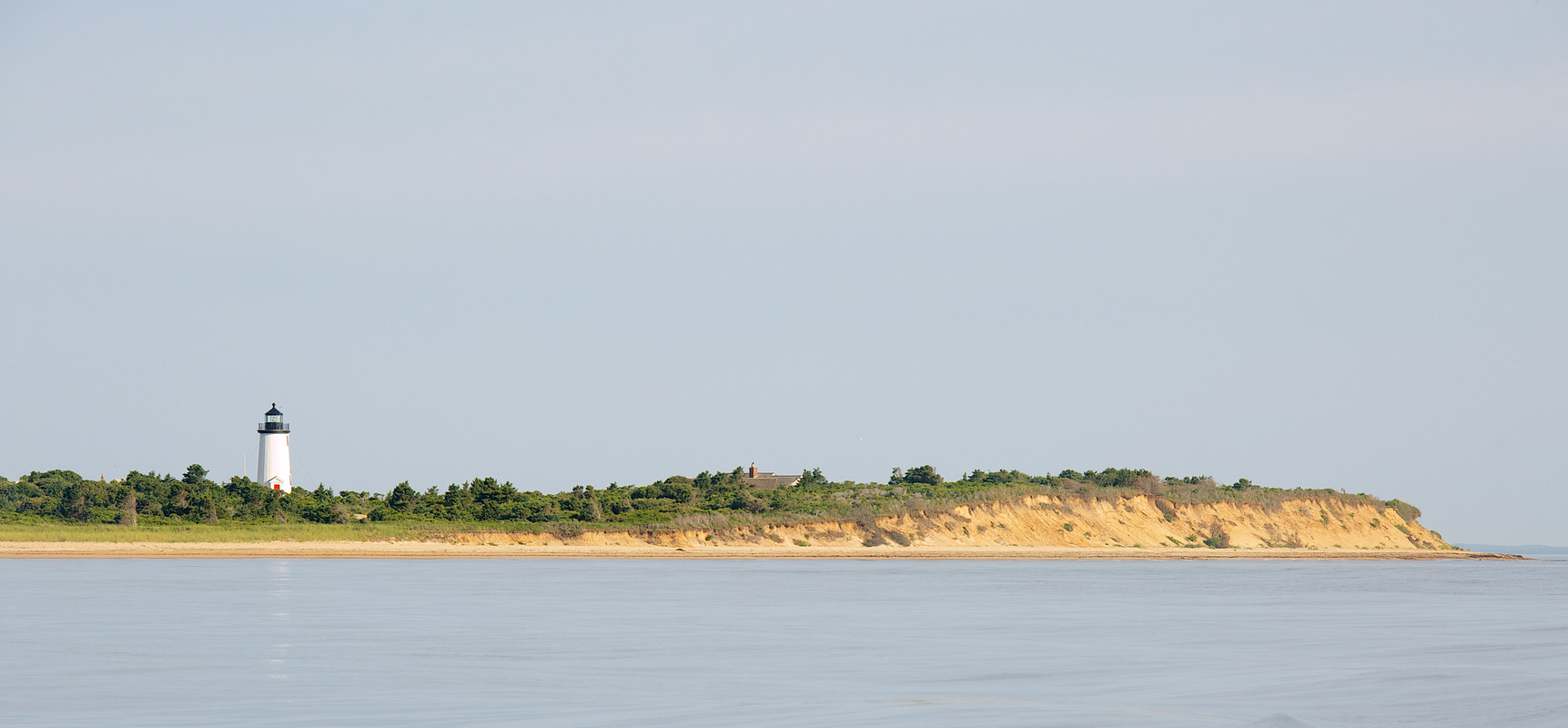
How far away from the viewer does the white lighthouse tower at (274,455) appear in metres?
81.9

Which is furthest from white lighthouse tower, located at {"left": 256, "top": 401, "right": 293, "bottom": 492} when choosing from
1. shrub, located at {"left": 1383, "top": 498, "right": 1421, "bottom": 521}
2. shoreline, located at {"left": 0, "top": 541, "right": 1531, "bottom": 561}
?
shrub, located at {"left": 1383, "top": 498, "right": 1421, "bottom": 521}

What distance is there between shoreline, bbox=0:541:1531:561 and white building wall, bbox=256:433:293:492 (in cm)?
2018

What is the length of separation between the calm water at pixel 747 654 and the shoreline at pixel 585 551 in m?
14.6

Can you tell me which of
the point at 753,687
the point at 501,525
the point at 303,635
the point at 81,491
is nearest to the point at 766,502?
the point at 501,525

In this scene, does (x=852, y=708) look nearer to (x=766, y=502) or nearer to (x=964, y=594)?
(x=964, y=594)

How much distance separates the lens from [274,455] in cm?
8244

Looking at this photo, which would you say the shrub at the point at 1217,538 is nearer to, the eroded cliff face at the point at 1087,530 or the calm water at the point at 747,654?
the eroded cliff face at the point at 1087,530

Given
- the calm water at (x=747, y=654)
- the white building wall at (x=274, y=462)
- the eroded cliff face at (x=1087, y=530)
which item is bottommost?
the calm water at (x=747, y=654)

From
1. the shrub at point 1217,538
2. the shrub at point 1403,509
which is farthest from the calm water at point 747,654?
the shrub at point 1403,509

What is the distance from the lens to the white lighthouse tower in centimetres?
8194

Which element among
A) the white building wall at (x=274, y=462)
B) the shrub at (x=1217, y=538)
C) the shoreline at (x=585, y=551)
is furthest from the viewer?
the shrub at (x=1217, y=538)

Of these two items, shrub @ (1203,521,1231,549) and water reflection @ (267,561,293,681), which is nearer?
water reflection @ (267,561,293,681)

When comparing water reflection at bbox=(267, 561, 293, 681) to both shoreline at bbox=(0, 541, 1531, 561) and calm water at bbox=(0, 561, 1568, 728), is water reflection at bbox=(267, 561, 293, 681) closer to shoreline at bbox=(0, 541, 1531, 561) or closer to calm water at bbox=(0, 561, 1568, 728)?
calm water at bbox=(0, 561, 1568, 728)

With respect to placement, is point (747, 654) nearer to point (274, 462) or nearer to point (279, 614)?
point (279, 614)
